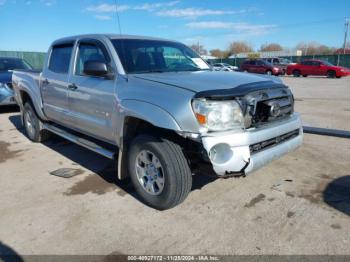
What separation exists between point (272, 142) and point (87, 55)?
9.03 ft

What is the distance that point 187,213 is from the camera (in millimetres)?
3328

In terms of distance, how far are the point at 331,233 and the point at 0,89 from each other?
935 centimetres

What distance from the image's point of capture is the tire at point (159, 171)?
307 centimetres

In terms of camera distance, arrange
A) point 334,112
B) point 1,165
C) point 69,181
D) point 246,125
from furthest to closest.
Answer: point 334,112
point 1,165
point 69,181
point 246,125

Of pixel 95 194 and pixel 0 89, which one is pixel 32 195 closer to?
pixel 95 194

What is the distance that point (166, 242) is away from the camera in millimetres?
2846

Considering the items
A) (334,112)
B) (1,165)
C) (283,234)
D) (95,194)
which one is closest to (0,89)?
(1,165)

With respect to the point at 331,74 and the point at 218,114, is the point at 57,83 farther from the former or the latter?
the point at 331,74

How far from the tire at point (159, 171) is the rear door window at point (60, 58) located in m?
2.17

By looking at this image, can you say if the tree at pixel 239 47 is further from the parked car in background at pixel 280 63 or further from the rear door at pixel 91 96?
the rear door at pixel 91 96

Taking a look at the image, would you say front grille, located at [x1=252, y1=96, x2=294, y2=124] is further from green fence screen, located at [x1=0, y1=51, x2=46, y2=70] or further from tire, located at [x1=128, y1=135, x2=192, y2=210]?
green fence screen, located at [x1=0, y1=51, x2=46, y2=70]

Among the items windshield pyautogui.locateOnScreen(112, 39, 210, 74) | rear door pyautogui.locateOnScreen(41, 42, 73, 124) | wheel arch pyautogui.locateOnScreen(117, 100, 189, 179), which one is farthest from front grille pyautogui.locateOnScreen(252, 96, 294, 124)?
rear door pyautogui.locateOnScreen(41, 42, 73, 124)

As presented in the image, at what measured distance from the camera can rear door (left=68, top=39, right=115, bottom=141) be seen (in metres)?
3.78

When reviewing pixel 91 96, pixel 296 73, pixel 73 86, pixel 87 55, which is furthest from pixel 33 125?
pixel 296 73
